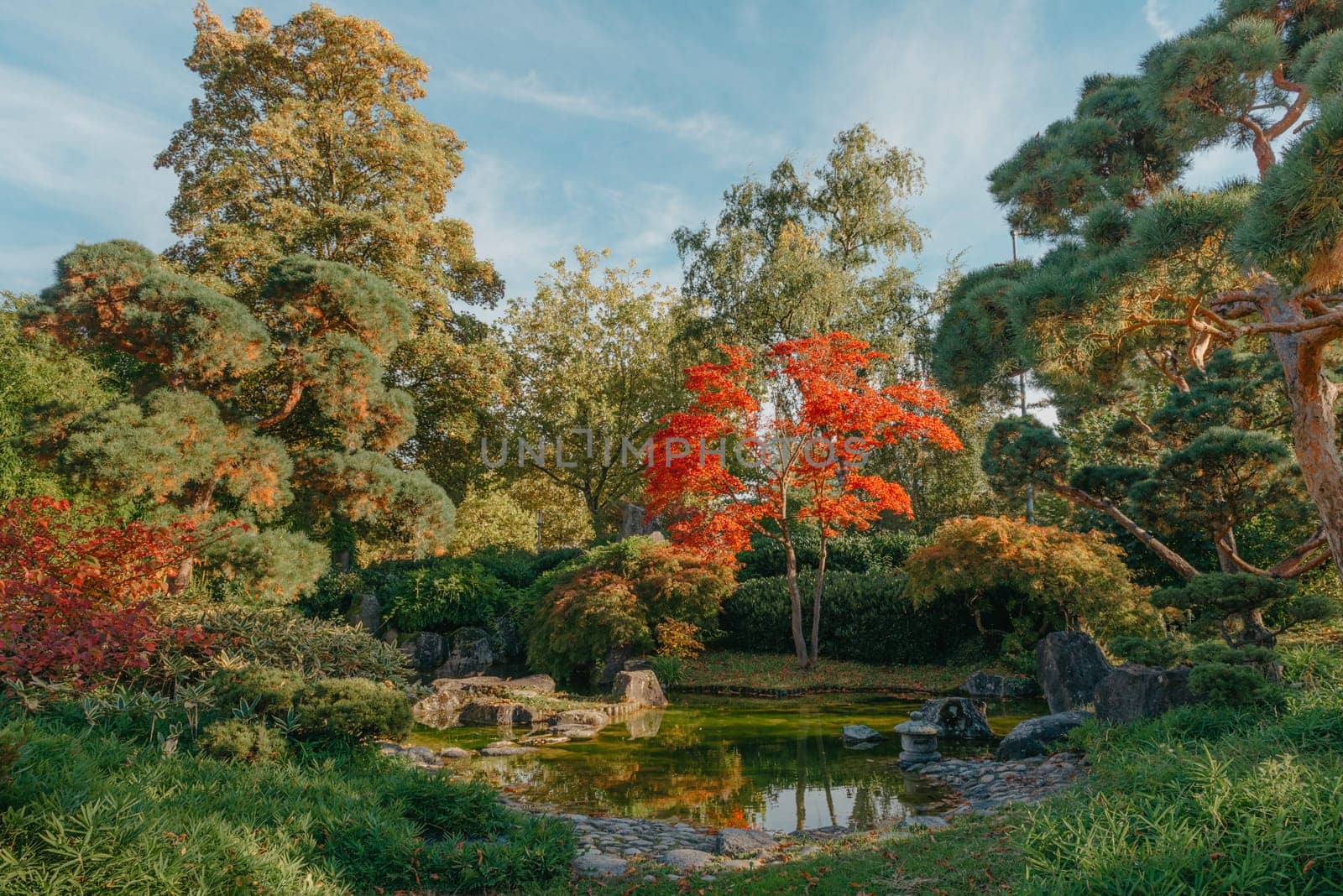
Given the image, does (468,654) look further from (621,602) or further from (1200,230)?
(1200,230)

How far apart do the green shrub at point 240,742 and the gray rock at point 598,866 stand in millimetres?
2106

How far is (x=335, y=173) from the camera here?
1494cm

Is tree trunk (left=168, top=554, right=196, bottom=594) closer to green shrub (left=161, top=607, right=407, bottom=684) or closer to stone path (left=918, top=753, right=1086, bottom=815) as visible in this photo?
green shrub (left=161, top=607, right=407, bottom=684)

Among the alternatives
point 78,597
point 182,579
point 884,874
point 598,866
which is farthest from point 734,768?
point 182,579

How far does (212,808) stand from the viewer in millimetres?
3660

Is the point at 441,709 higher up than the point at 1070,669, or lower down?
lower down

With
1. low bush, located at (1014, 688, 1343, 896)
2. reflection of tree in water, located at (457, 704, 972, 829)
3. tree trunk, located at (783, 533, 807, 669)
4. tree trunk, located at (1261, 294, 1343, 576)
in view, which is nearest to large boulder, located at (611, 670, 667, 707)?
reflection of tree in water, located at (457, 704, 972, 829)

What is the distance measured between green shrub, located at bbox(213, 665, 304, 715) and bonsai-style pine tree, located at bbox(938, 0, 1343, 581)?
679cm

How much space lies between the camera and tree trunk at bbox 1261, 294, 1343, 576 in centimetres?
686

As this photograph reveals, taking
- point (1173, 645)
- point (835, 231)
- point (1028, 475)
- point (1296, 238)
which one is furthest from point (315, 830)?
point (835, 231)

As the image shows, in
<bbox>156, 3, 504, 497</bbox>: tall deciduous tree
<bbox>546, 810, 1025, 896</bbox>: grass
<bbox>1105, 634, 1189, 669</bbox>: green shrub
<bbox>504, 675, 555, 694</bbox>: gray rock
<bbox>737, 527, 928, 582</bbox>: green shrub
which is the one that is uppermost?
<bbox>156, 3, 504, 497</bbox>: tall deciduous tree

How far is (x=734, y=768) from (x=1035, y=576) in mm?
5698

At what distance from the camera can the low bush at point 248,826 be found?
2869 millimetres

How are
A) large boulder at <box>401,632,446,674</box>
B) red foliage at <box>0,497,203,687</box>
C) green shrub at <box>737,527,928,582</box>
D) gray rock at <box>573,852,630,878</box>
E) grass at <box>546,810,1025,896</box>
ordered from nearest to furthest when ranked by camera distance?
grass at <box>546,810,1025,896</box> < gray rock at <box>573,852,630,878</box> < red foliage at <box>0,497,203,687</box> < large boulder at <box>401,632,446,674</box> < green shrub at <box>737,527,928,582</box>
